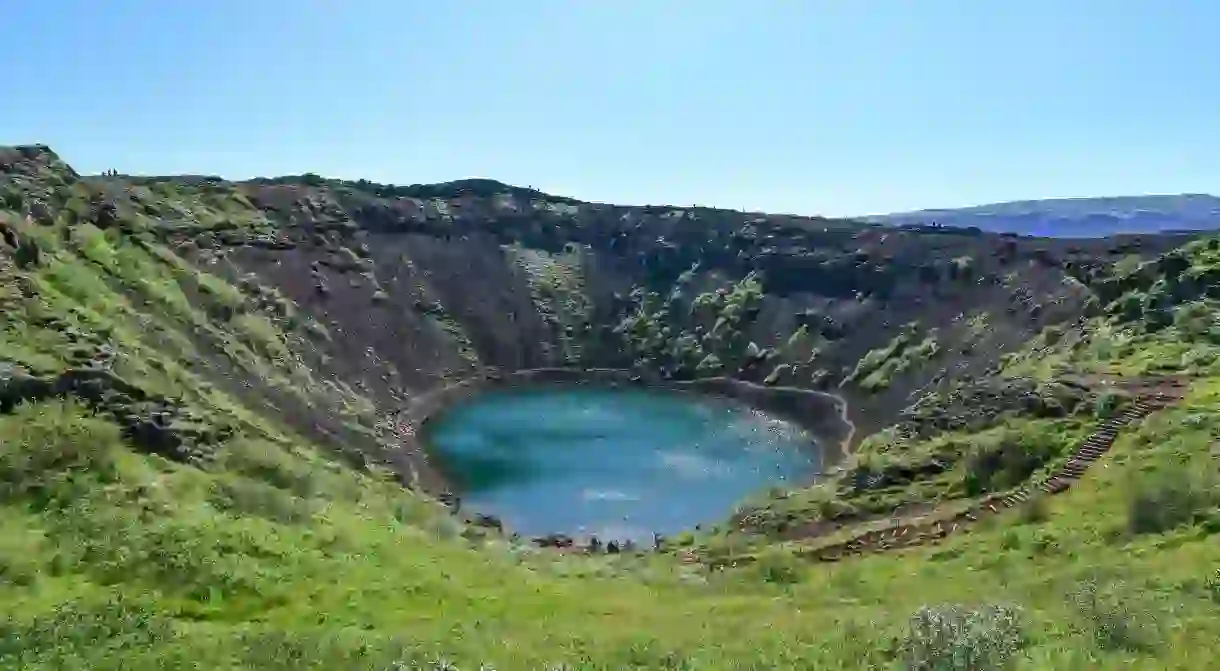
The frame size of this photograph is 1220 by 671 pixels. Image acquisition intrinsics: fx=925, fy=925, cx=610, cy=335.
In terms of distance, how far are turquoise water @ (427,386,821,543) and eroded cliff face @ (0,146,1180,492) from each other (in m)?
4.50

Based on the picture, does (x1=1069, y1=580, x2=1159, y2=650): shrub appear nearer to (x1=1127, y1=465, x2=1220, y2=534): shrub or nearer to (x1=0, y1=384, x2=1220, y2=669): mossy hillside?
(x1=0, y1=384, x2=1220, y2=669): mossy hillside

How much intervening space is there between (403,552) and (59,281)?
20.0 m

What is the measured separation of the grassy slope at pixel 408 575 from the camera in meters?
15.5

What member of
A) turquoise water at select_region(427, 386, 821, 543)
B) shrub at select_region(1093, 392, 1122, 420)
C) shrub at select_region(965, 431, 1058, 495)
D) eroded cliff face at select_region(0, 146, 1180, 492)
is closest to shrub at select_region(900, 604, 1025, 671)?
shrub at select_region(965, 431, 1058, 495)

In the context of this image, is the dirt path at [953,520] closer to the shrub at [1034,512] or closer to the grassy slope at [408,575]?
the shrub at [1034,512]

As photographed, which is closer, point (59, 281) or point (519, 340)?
point (59, 281)

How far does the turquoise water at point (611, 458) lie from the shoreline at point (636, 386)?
986mm

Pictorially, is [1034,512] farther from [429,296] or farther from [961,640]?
[429,296]

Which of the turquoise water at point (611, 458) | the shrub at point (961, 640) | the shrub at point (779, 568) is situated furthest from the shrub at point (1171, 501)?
the turquoise water at point (611, 458)

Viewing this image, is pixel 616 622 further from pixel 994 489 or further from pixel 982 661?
pixel 994 489

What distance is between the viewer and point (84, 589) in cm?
1802

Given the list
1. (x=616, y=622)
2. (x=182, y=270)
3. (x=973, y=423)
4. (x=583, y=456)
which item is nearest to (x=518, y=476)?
(x=583, y=456)

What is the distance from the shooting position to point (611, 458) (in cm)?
5675

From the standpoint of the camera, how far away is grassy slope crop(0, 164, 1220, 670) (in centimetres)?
1545
